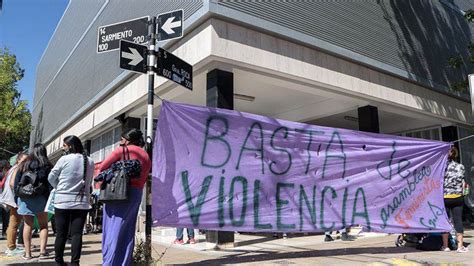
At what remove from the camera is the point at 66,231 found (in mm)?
4996

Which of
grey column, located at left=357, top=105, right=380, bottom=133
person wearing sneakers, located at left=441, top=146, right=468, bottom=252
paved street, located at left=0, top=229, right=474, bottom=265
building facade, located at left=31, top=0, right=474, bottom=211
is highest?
building facade, located at left=31, top=0, right=474, bottom=211

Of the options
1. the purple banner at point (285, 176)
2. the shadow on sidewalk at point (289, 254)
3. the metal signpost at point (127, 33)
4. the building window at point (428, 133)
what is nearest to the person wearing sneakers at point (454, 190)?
the purple banner at point (285, 176)

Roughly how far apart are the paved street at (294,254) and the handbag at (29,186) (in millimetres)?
938

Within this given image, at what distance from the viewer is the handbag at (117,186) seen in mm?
4335

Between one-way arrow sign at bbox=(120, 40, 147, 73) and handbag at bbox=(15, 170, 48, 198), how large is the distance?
2275 millimetres

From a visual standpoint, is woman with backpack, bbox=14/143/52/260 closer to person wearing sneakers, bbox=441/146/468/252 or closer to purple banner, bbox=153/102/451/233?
purple banner, bbox=153/102/451/233

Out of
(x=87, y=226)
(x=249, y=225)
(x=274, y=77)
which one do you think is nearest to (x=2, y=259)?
(x=249, y=225)

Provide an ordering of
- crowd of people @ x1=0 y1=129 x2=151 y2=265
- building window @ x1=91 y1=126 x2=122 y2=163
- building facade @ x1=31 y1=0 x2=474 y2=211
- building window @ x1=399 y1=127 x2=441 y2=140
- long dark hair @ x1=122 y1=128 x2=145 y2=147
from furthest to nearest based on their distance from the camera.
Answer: building window @ x1=399 y1=127 x2=441 y2=140, building window @ x1=91 y1=126 x2=122 y2=163, building facade @ x1=31 y1=0 x2=474 y2=211, long dark hair @ x1=122 y1=128 x2=145 y2=147, crowd of people @ x1=0 y1=129 x2=151 y2=265

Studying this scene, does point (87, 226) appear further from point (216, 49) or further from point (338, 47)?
point (338, 47)

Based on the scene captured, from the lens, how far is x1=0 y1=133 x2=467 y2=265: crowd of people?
4.47 meters

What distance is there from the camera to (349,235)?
915 centimetres

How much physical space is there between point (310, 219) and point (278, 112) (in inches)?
307

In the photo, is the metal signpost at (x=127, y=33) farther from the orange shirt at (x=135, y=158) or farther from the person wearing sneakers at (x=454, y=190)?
the person wearing sneakers at (x=454, y=190)

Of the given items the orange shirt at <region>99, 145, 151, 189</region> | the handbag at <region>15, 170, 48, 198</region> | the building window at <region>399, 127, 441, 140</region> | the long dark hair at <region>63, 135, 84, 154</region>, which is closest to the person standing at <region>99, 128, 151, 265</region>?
the orange shirt at <region>99, 145, 151, 189</region>
